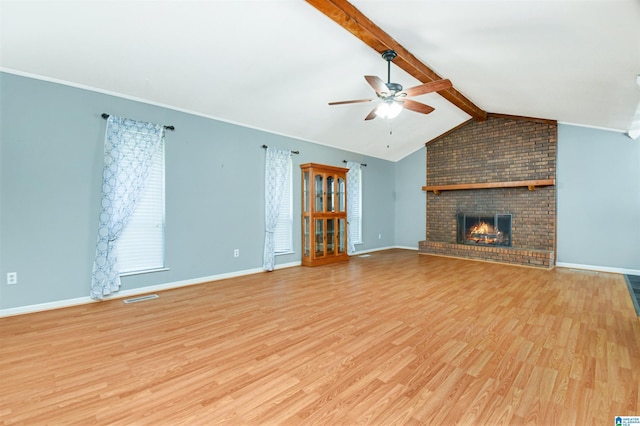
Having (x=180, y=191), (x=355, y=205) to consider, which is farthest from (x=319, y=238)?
(x=180, y=191)

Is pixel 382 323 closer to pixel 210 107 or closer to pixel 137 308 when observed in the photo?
pixel 137 308

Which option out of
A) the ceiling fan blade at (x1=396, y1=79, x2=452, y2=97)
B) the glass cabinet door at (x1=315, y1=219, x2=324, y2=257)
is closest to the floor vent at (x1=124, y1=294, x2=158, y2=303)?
the glass cabinet door at (x1=315, y1=219, x2=324, y2=257)

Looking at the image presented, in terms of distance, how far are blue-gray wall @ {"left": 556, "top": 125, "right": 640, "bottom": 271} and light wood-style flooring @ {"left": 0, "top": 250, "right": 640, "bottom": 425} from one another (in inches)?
76.1

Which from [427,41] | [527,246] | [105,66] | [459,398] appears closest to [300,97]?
[427,41]

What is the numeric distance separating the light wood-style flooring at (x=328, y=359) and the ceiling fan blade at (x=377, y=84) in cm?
254

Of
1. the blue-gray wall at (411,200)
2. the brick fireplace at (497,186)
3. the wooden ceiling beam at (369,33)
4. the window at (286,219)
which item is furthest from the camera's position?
the blue-gray wall at (411,200)

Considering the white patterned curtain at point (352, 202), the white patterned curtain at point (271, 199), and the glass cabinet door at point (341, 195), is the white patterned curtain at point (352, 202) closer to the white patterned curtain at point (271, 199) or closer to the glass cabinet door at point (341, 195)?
the glass cabinet door at point (341, 195)

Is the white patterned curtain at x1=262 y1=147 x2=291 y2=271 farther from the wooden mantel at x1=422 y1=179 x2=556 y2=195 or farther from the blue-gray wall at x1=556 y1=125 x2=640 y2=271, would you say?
the blue-gray wall at x1=556 y1=125 x2=640 y2=271

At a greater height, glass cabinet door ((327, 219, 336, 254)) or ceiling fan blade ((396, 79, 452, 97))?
ceiling fan blade ((396, 79, 452, 97))

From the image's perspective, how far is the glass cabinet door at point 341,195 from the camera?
6.43 metres

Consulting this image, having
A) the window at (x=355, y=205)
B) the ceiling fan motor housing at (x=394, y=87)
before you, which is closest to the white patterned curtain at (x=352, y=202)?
the window at (x=355, y=205)

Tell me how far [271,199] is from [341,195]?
1.77 metres

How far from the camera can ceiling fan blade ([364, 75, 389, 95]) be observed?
10.3 ft

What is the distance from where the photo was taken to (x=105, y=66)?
10.9 ft
